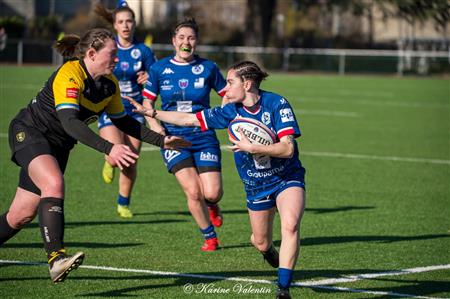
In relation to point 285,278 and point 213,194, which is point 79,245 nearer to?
point 213,194

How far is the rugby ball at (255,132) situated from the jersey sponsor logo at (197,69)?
8.48 feet

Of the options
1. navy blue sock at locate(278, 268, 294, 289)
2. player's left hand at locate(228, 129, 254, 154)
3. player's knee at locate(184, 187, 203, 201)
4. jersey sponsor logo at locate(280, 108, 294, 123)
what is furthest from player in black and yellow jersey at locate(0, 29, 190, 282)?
player's knee at locate(184, 187, 203, 201)

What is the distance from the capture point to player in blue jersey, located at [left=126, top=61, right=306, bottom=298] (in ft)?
21.6

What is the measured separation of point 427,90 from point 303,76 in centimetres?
921

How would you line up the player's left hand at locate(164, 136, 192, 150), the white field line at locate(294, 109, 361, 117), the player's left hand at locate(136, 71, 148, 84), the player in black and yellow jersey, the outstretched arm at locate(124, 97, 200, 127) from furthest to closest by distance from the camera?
the white field line at locate(294, 109, 361, 117) → the player's left hand at locate(136, 71, 148, 84) → the outstretched arm at locate(124, 97, 200, 127) → the player's left hand at locate(164, 136, 192, 150) → the player in black and yellow jersey

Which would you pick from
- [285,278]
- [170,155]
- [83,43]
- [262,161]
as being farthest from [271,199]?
[170,155]

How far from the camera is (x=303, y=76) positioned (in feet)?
147

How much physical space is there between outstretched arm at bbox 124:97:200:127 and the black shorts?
108cm

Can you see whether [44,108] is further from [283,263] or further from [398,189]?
[398,189]

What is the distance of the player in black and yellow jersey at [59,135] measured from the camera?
639cm

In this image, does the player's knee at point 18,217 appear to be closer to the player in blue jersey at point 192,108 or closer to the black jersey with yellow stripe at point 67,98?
the black jersey with yellow stripe at point 67,98

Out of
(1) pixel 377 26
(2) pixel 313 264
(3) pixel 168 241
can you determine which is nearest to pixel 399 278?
(2) pixel 313 264

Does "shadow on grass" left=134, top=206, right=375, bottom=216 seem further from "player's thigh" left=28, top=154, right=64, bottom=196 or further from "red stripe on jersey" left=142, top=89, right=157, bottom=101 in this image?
"player's thigh" left=28, top=154, right=64, bottom=196

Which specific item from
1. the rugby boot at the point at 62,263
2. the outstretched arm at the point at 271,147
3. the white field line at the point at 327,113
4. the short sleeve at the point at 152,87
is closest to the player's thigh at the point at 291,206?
the outstretched arm at the point at 271,147
